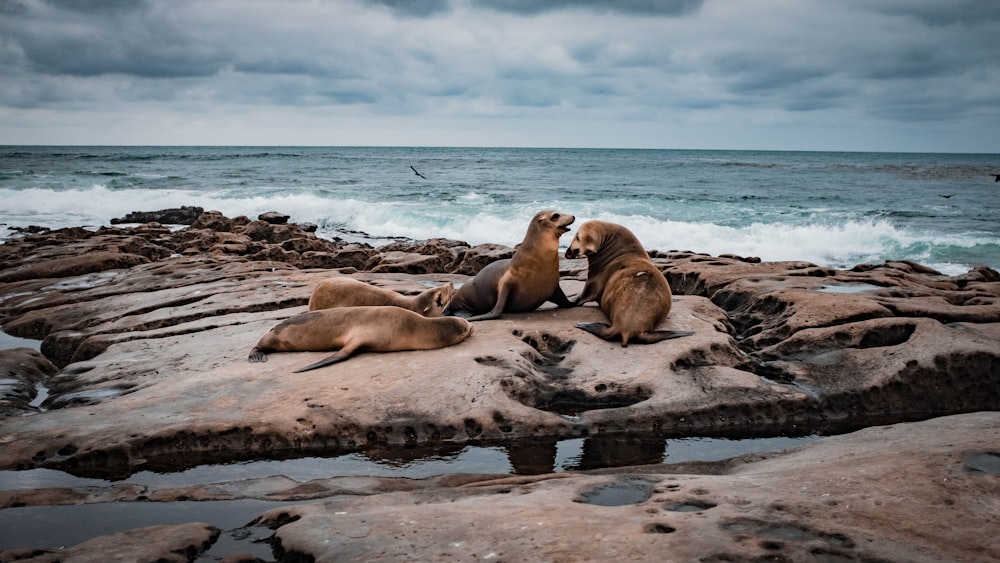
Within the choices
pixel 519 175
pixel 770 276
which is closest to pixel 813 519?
pixel 770 276

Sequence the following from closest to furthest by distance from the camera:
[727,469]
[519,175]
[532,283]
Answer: [727,469]
[532,283]
[519,175]

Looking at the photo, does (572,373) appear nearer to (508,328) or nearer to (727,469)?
(508,328)

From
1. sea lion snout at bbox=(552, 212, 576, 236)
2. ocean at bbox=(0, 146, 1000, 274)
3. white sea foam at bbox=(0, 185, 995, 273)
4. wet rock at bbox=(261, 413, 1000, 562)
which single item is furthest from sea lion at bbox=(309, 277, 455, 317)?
ocean at bbox=(0, 146, 1000, 274)

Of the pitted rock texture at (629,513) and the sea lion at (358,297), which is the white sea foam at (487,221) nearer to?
the sea lion at (358,297)

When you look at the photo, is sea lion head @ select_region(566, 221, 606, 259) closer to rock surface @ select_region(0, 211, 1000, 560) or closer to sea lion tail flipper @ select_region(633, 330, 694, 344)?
rock surface @ select_region(0, 211, 1000, 560)

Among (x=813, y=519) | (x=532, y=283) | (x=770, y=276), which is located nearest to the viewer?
(x=813, y=519)

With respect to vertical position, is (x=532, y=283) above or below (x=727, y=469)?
above

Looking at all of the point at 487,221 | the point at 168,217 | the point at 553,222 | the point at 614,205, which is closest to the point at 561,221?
the point at 553,222

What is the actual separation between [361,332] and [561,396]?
1915mm

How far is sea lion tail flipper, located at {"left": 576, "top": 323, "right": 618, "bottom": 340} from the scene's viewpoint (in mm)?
7328

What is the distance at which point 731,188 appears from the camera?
4406cm

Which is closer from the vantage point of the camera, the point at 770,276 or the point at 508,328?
the point at 508,328

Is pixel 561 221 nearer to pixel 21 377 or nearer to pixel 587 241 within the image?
pixel 587 241

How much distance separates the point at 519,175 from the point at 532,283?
4736 centimetres
